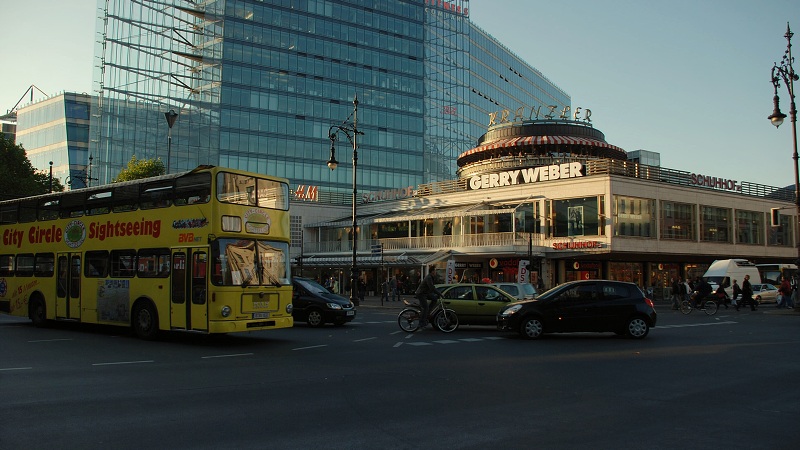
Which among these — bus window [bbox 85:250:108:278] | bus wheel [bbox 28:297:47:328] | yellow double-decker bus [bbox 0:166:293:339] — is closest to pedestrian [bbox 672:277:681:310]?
yellow double-decker bus [bbox 0:166:293:339]

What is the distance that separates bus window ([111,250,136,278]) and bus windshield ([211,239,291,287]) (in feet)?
10.4

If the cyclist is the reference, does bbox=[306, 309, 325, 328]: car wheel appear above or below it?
below

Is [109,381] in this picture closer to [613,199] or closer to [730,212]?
[613,199]

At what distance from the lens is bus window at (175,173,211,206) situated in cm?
1455

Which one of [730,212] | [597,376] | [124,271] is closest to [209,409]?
[597,376]

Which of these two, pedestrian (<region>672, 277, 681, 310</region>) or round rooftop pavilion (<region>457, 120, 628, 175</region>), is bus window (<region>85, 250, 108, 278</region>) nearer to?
pedestrian (<region>672, 277, 681, 310</region>)

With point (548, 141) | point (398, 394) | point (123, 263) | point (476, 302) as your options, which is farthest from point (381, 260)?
point (398, 394)

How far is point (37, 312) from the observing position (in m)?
19.3

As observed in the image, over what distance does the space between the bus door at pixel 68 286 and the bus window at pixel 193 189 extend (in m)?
4.77

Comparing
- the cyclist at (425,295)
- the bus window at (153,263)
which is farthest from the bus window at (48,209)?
the cyclist at (425,295)

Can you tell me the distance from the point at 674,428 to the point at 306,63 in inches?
3062

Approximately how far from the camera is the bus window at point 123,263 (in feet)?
53.0

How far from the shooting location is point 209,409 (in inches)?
308

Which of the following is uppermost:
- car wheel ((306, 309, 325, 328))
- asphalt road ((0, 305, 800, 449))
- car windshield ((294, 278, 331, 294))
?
car windshield ((294, 278, 331, 294))
